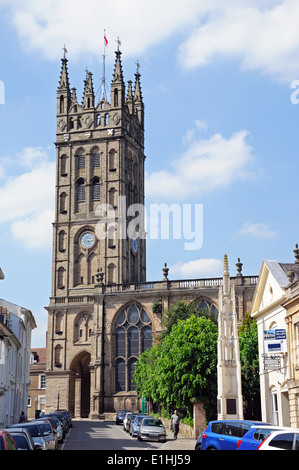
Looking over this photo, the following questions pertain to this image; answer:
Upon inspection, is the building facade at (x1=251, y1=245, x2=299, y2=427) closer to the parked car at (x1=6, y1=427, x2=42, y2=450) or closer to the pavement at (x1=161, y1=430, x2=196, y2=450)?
the pavement at (x1=161, y1=430, x2=196, y2=450)

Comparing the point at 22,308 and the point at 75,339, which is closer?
the point at 22,308

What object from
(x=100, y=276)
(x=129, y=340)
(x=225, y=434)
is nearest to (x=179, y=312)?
(x=129, y=340)

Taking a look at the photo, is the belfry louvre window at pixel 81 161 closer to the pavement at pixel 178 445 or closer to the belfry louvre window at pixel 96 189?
the belfry louvre window at pixel 96 189

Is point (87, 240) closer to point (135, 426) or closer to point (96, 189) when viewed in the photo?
point (96, 189)

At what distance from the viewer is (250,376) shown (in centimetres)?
3844

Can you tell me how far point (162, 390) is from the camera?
130 ft

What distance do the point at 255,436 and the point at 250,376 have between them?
20711 millimetres

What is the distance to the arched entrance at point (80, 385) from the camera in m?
73.6

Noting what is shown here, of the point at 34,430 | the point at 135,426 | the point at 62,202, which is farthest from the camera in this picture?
the point at 62,202

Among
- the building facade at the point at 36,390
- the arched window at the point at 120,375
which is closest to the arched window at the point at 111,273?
the arched window at the point at 120,375

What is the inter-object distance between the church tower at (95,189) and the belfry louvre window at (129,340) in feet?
16.8
